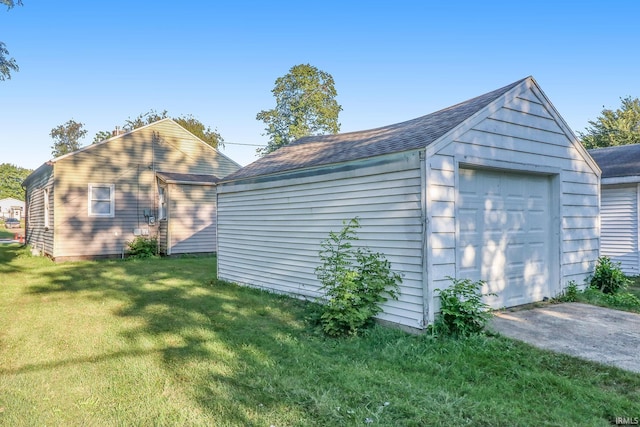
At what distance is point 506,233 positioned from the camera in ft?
19.9

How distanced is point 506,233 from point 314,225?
10.3 ft

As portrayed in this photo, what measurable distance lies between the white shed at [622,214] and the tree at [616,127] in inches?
963

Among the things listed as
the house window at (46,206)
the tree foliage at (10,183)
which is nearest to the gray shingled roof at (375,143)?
the house window at (46,206)

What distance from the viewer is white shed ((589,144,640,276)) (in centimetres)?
998

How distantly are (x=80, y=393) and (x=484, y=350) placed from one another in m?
3.92

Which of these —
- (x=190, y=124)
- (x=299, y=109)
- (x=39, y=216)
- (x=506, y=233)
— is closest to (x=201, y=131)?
(x=190, y=124)

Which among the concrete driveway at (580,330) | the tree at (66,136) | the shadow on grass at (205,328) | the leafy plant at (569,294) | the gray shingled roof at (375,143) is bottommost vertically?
the shadow on grass at (205,328)

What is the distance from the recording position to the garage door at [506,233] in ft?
18.3

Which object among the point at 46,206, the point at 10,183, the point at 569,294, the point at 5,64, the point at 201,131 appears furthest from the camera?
the point at 10,183

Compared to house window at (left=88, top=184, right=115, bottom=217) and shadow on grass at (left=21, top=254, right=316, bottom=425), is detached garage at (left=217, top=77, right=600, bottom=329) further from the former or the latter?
house window at (left=88, top=184, right=115, bottom=217)

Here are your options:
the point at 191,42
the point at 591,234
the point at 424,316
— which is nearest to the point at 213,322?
the point at 424,316

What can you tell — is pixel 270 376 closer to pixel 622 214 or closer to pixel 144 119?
pixel 622 214

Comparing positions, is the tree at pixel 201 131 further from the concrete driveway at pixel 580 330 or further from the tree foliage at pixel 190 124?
the concrete driveway at pixel 580 330

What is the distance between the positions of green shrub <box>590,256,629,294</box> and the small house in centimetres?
1159
